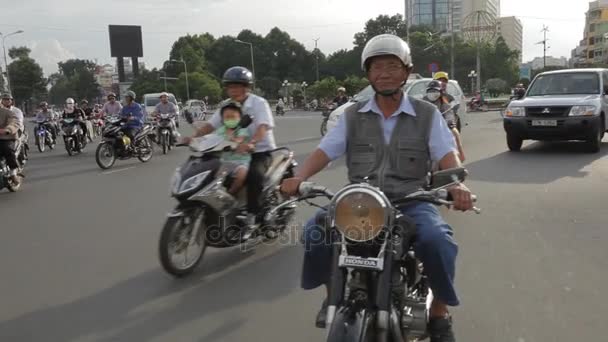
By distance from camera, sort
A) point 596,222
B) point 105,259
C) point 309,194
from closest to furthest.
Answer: point 309,194
point 105,259
point 596,222

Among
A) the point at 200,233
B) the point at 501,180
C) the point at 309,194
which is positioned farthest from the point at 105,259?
the point at 501,180

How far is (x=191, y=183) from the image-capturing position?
4258mm

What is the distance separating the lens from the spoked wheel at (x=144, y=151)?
12438mm

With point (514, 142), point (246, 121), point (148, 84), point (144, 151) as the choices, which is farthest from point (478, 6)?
point (246, 121)

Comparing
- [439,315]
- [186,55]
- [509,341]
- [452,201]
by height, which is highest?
[186,55]

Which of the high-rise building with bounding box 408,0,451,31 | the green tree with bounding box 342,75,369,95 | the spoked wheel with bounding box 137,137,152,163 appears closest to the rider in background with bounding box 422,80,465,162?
the spoked wheel with bounding box 137,137,152,163

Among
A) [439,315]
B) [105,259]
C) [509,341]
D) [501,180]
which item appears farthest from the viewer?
[501,180]

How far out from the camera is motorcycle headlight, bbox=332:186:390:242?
2154mm

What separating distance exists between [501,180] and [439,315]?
18.7ft

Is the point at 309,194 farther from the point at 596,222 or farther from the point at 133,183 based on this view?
the point at 133,183

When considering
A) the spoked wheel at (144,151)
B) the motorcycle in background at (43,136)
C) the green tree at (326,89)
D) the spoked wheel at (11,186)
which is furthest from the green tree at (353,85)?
the spoked wheel at (11,186)

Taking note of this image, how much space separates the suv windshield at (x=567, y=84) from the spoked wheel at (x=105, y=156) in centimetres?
895

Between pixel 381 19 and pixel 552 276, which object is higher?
pixel 381 19

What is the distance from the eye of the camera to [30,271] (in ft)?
15.1
